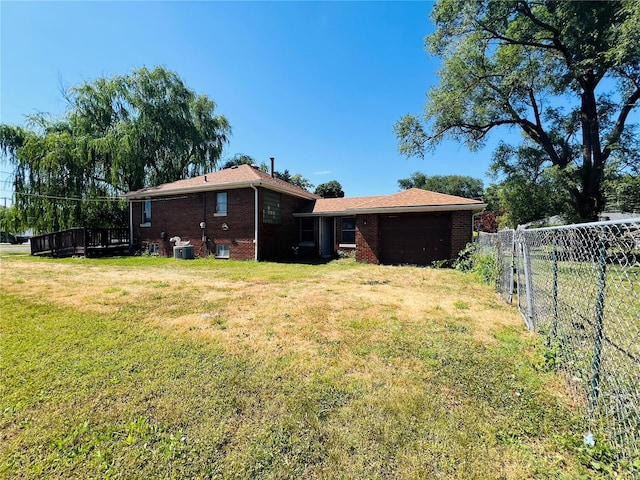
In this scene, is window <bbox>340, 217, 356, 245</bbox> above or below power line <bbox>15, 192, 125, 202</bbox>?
below

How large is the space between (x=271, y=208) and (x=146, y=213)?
835cm

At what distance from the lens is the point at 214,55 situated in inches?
467

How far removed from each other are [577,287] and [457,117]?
16.2m

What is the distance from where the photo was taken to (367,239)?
41.5 feet

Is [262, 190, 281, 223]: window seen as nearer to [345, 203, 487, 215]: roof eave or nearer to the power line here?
[345, 203, 487, 215]: roof eave

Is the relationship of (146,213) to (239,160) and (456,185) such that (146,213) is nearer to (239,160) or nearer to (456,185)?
(239,160)

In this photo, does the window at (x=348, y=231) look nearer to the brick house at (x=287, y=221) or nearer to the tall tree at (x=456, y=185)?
the brick house at (x=287, y=221)

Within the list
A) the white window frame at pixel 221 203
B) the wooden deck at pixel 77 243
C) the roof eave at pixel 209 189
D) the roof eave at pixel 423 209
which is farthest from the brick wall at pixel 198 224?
the roof eave at pixel 423 209

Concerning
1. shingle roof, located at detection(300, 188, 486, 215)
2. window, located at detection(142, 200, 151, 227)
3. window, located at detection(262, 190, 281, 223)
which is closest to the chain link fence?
shingle roof, located at detection(300, 188, 486, 215)

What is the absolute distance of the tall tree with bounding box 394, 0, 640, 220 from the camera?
12.7m

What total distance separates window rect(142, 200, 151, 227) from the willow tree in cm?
323

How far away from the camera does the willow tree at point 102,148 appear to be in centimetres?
1692

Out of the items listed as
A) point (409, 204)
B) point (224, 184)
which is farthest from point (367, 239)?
point (224, 184)

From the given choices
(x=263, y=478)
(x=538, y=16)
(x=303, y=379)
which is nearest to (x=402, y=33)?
(x=538, y=16)
